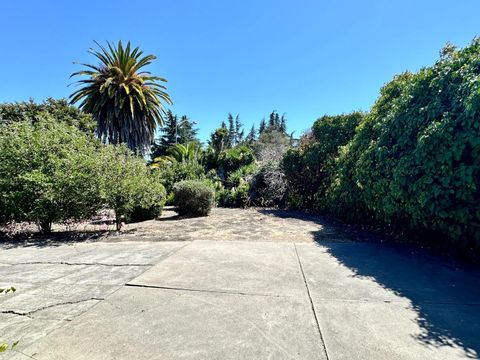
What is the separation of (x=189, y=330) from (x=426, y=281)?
304 centimetres

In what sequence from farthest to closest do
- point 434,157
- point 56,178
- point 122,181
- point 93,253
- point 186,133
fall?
point 186,133, point 122,181, point 56,178, point 93,253, point 434,157

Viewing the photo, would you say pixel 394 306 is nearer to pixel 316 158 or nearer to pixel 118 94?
pixel 316 158

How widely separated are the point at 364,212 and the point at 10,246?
820 centimetres

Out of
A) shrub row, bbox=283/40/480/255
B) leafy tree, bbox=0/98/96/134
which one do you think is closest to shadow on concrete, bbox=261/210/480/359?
shrub row, bbox=283/40/480/255

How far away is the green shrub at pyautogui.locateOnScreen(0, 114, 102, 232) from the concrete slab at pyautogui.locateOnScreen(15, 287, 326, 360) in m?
4.10

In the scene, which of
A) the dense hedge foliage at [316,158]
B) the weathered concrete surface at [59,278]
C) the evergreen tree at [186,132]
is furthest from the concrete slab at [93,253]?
the evergreen tree at [186,132]

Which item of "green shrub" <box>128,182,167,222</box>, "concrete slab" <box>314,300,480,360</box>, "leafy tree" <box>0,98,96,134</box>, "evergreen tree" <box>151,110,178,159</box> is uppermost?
"evergreen tree" <box>151,110,178,159</box>

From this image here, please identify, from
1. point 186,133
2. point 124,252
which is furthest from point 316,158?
point 186,133

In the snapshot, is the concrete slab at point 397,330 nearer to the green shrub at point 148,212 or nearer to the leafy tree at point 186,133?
the green shrub at point 148,212

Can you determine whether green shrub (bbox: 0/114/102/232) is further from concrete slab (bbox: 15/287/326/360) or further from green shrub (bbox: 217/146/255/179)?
green shrub (bbox: 217/146/255/179)

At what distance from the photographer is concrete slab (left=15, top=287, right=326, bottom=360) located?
194 centimetres

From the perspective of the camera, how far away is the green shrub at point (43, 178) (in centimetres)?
572

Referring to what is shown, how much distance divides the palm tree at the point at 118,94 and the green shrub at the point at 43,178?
939cm

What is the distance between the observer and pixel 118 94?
15023 millimetres
